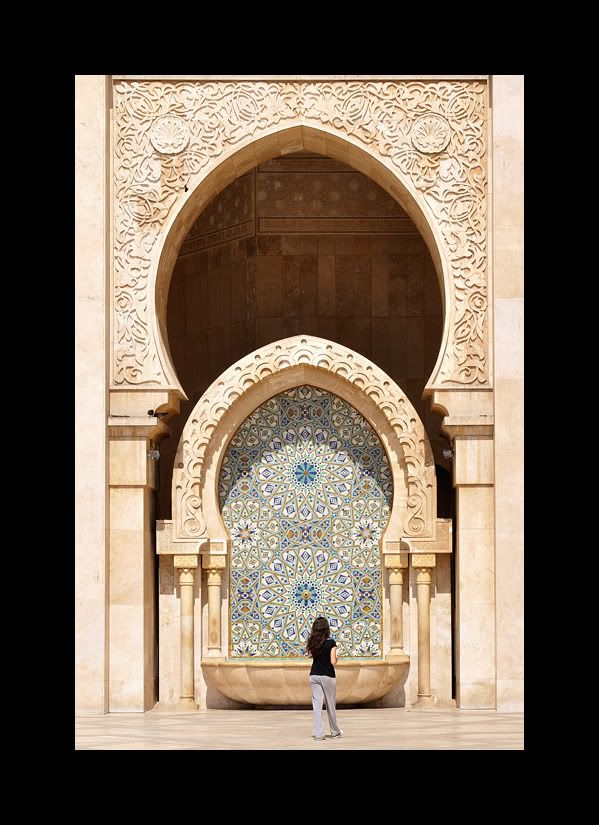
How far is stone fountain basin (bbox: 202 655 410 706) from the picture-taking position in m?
10.2

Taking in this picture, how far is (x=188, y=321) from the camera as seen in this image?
1359cm

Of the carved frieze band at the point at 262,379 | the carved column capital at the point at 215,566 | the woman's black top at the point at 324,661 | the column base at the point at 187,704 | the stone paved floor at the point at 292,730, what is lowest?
the column base at the point at 187,704

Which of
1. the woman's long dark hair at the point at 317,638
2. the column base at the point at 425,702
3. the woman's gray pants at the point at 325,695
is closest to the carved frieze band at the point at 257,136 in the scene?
the woman's long dark hair at the point at 317,638

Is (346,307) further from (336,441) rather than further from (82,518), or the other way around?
(82,518)

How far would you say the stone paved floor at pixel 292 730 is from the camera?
7781 mm

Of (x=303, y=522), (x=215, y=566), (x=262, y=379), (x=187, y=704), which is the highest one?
(x=262, y=379)

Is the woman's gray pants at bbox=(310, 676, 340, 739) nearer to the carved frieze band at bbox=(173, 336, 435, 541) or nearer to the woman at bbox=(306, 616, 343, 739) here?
the woman at bbox=(306, 616, 343, 739)

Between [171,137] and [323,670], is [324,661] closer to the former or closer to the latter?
[323,670]

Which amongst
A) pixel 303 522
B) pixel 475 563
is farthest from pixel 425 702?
pixel 303 522

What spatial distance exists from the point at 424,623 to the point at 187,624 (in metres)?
1.82

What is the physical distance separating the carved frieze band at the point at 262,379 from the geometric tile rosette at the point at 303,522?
0.97 ft

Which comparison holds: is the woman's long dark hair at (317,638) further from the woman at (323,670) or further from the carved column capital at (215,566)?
the carved column capital at (215,566)

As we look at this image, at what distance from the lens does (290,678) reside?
10164 mm

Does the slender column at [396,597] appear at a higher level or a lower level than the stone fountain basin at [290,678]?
higher
